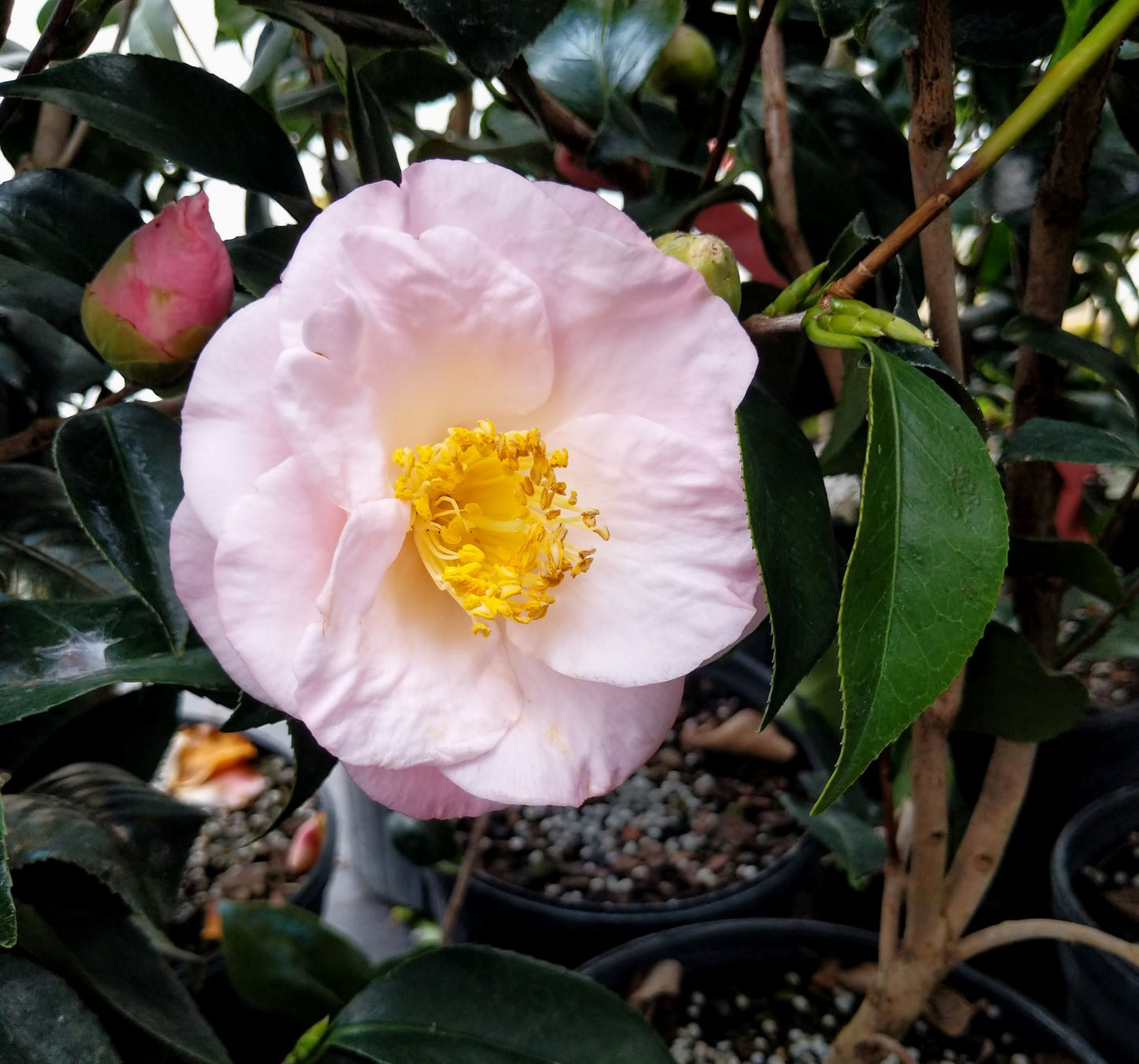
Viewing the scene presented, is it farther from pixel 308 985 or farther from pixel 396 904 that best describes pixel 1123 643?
pixel 396 904

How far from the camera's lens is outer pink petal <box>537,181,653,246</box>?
1.20 ft

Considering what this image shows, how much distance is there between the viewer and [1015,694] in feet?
1.95

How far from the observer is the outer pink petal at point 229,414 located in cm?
36

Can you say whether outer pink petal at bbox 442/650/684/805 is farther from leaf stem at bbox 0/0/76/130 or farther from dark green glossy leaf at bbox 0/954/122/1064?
leaf stem at bbox 0/0/76/130

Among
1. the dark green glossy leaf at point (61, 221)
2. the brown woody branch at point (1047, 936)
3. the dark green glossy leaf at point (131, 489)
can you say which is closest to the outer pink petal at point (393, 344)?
the dark green glossy leaf at point (131, 489)

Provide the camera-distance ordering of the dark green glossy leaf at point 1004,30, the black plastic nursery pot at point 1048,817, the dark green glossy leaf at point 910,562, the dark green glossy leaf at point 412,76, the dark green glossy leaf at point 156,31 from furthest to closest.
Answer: the black plastic nursery pot at point 1048,817, the dark green glossy leaf at point 156,31, the dark green glossy leaf at point 412,76, the dark green glossy leaf at point 1004,30, the dark green glossy leaf at point 910,562

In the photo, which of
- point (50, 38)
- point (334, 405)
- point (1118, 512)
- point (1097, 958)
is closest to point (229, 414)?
point (334, 405)

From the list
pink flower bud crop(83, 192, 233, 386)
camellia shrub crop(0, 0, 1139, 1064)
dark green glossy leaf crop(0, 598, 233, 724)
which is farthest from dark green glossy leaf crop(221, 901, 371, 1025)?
pink flower bud crop(83, 192, 233, 386)

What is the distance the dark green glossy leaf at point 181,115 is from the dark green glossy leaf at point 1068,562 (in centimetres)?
47

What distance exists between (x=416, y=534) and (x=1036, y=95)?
11.8 inches

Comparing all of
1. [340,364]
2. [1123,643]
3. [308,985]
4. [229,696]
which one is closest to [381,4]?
[340,364]

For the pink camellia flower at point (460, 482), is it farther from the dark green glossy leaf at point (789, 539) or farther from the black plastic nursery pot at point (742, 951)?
the black plastic nursery pot at point (742, 951)

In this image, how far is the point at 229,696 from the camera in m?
0.50

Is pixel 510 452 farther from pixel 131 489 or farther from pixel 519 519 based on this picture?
pixel 131 489
